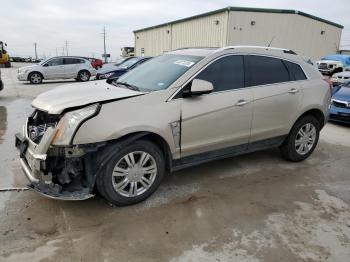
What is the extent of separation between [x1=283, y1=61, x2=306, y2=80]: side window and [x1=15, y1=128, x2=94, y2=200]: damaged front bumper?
3250 millimetres

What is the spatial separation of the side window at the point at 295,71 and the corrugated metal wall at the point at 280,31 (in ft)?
60.3

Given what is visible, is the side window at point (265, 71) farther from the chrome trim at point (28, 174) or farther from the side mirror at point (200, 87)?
the chrome trim at point (28, 174)

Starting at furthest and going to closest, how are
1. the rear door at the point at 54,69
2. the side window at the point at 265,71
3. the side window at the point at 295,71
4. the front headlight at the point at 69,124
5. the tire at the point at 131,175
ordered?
1. the rear door at the point at 54,69
2. the side window at the point at 295,71
3. the side window at the point at 265,71
4. the tire at the point at 131,175
5. the front headlight at the point at 69,124

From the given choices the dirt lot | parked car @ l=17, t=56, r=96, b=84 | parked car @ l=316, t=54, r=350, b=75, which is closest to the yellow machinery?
parked car @ l=17, t=56, r=96, b=84

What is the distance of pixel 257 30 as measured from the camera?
2316 cm

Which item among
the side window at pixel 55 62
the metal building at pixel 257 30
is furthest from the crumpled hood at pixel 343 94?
the side window at pixel 55 62

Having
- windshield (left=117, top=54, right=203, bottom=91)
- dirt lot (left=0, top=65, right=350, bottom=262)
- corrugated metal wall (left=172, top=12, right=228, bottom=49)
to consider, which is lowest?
dirt lot (left=0, top=65, right=350, bottom=262)

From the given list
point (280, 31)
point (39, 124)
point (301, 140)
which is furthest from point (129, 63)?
point (280, 31)

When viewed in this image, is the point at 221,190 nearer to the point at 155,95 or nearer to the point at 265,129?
the point at 265,129

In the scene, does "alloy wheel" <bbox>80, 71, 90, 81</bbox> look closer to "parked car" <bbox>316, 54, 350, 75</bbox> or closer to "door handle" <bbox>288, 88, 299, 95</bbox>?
"parked car" <bbox>316, 54, 350, 75</bbox>

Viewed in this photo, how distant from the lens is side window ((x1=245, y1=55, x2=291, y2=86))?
13.9 feet

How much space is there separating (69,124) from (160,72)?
4.93ft

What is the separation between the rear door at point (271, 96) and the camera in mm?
4238

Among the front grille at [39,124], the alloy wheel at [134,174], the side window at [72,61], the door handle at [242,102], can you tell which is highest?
the side window at [72,61]
